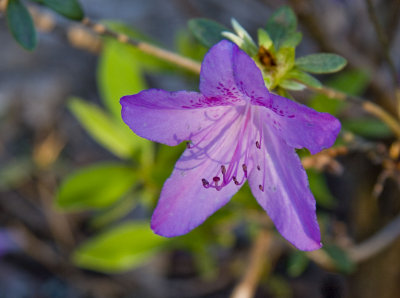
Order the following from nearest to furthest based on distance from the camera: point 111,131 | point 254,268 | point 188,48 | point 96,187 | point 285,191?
point 285,191 < point 254,268 < point 96,187 < point 111,131 < point 188,48

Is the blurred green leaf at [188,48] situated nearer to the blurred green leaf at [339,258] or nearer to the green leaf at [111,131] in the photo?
the green leaf at [111,131]

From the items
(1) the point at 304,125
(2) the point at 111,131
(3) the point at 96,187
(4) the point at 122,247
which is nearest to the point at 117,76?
(2) the point at 111,131

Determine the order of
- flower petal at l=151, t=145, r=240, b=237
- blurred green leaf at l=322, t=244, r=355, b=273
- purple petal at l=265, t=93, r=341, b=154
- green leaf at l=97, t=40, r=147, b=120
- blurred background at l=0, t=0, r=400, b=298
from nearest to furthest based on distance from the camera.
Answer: purple petal at l=265, t=93, r=341, b=154, flower petal at l=151, t=145, r=240, b=237, blurred green leaf at l=322, t=244, r=355, b=273, blurred background at l=0, t=0, r=400, b=298, green leaf at l=97, t=40, r=147, b=120

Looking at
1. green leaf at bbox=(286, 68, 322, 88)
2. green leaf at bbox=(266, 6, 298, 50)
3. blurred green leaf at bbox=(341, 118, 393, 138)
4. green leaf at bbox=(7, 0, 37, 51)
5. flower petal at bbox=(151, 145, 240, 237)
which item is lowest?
blurred green leaf at bbox=(341, 118, 393, 138)

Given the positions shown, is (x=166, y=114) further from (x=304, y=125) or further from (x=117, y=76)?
(x=117, y=76)

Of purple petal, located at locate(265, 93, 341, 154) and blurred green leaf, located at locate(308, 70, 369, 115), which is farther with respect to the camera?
blurred green leaf, located at locate(308, 70, 369, 115)

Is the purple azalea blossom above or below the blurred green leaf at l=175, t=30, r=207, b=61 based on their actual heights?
above

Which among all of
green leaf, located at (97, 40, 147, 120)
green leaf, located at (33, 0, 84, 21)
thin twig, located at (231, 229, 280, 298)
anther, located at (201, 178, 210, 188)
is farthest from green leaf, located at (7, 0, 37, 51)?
thin twig, located at (231, 229, 280, 298)

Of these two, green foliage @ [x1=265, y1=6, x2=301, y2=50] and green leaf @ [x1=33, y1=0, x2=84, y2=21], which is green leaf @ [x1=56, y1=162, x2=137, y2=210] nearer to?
green leaf @ [x1=33, y1=0, x2=84, y2=21]
